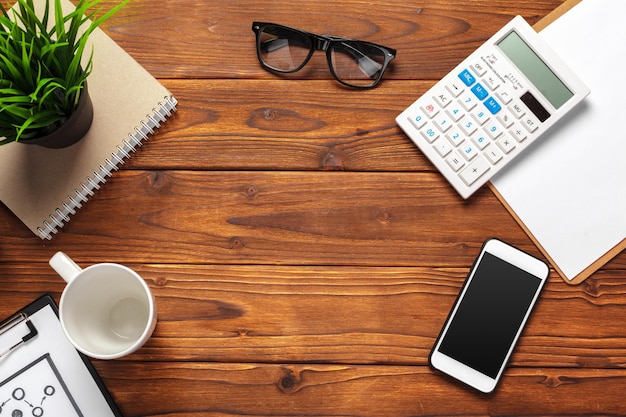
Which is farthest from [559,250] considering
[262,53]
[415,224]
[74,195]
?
[74,195]

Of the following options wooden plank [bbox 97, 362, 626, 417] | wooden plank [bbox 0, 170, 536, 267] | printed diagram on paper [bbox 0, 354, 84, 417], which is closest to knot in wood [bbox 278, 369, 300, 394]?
wooden plank [bbox 97, 362, 626, 417]

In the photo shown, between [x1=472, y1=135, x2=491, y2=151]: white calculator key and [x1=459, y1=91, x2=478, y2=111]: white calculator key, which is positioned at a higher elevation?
[x1=459, y1=91, x2=478, y2=111]: white calculator key

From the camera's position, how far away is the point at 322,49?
2.39 feet

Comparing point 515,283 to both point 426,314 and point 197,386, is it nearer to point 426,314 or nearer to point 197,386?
point 426,314

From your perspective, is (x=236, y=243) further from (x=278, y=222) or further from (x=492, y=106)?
(x=492, y=106)

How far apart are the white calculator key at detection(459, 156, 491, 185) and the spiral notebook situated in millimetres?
371

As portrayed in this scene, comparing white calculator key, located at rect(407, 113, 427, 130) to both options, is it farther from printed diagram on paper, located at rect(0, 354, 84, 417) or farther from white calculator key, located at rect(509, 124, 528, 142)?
printed diagram on paper, located at rect(0, 354, 84, 417)

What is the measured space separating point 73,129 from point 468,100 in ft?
1.54

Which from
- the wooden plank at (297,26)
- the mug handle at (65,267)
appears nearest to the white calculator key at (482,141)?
the wooden plank at (297,26)

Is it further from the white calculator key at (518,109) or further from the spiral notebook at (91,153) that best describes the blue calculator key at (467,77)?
the spiral notebook at (91,153)

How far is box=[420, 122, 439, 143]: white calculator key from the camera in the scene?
70cm

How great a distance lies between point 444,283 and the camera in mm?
703

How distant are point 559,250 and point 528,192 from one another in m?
0.08

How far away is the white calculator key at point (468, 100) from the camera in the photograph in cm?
70
